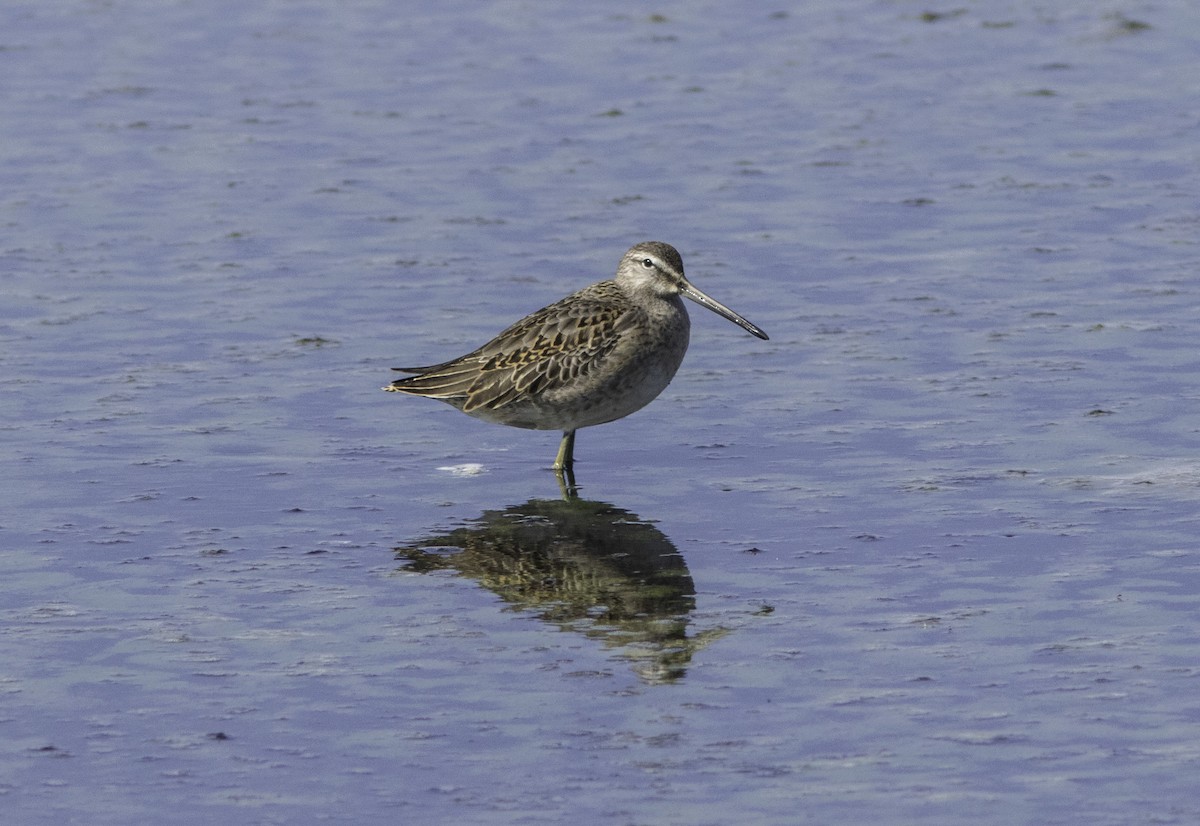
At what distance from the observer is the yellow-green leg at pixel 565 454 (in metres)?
12.4

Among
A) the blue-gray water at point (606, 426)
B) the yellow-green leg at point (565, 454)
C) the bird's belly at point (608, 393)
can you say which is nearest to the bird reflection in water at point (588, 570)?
the blue-gray water at point (606, 426)

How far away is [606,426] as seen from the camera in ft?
44.8

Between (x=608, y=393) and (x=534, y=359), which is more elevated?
(x=534, y=359)

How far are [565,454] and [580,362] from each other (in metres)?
0.58

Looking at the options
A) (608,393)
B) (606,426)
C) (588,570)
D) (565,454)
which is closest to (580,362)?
(608,393)

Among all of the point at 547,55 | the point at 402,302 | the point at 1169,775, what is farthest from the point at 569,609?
the point at 547,55

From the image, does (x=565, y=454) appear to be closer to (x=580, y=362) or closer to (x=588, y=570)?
(x=580, y=362)

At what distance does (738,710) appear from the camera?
28.1 feet

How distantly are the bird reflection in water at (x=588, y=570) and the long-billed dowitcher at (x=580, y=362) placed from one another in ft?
2.54

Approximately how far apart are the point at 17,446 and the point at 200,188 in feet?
19.3

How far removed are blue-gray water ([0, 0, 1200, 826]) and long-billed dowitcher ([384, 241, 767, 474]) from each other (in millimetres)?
374

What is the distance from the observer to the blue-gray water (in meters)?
8.23

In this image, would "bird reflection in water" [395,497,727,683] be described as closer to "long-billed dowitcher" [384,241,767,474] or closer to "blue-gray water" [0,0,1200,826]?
"blue-gray water" [0,0,1200,826]

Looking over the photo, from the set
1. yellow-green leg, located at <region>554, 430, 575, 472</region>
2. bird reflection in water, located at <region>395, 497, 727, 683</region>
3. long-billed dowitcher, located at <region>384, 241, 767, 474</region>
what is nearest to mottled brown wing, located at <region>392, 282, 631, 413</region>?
long-billed dowitcher, located at <region>384, 241, 767, 474</region>
